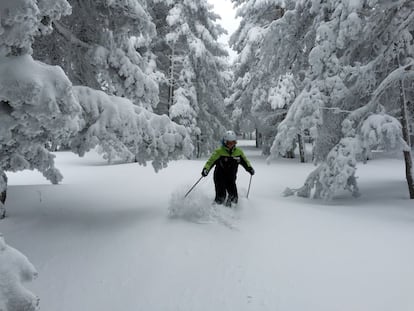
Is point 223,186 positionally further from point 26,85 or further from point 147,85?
point 26,85

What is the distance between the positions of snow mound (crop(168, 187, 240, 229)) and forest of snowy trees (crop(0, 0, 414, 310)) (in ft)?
2.67

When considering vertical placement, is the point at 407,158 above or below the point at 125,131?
below

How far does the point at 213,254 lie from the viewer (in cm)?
475

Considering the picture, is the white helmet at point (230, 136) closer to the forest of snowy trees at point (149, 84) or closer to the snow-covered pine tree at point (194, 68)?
the forest of snowy trees at point (149, 84)

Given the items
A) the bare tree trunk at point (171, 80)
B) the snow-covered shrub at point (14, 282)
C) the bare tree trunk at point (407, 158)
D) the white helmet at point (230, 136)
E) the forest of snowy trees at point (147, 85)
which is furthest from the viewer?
the bare tree trunk at point (171, 80)

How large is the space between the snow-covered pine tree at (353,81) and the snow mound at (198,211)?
314cm

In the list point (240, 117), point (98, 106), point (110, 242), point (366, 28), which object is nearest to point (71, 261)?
point (110, 242)

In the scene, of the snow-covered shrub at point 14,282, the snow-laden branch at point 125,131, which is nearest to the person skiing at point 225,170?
the snow-laden branch at point 125,131

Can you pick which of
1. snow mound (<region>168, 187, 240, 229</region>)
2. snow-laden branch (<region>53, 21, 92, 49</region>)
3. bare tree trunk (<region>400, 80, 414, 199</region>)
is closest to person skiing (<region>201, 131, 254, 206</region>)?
snow mound (<region>168, 187, 240, 229</region>)

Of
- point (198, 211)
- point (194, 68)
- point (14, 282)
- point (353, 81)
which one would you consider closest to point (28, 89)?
point (14, 282)

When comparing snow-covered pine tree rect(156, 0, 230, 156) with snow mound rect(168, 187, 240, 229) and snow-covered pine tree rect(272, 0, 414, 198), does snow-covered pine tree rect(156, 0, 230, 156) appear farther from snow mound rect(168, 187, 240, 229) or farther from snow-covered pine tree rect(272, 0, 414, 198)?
snow mound rect(168, 187, 240, 229)

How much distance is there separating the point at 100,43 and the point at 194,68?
14.2m

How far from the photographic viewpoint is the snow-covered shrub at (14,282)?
1.77 m

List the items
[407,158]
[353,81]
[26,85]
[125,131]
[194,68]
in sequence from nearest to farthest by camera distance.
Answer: [26,85]
[125,131]
[407,158]
[353,81]
[194,68]
